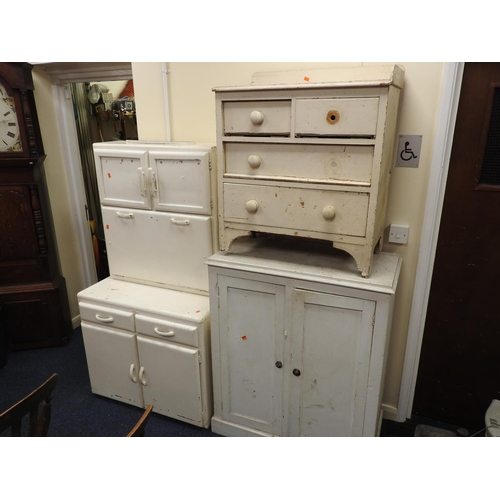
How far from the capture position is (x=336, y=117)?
1519mm

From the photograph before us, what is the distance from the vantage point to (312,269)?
177 cm

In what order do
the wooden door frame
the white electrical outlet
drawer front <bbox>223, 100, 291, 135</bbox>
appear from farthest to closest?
the white electrical outlet
the wooden door frame
drawer front <bbox>223, 100, 291, 135</bbox>

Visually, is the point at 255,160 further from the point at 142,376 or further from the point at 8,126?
the point at 8,126

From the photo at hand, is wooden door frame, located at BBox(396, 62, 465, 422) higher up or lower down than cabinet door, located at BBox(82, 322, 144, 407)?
higher up

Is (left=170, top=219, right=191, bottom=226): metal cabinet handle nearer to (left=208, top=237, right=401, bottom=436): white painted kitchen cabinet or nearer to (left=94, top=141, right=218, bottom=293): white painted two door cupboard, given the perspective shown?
(left=94, top=141, right=218, bottom=293): white painted two door cupboard

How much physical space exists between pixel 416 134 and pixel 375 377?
3.71 feet

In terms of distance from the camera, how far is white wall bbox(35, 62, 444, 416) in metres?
1.80

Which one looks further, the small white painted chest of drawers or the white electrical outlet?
the white electrical outlet

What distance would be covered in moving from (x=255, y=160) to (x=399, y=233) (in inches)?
33.3

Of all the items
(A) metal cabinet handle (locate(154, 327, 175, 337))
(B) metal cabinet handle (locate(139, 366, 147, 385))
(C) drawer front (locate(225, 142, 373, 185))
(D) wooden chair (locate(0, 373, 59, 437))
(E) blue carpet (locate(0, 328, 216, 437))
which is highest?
(C) drawer front (locate(225, 142, 373, 185))

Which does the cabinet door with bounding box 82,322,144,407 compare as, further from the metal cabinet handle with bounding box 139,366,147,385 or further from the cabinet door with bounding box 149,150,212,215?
the cabinet door with bounding box 149,150,212,215

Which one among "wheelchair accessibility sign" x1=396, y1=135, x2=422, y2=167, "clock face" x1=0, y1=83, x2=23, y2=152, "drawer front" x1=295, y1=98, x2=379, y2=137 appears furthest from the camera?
"clock face" x1=0, y1=83, x2=23, y2=152

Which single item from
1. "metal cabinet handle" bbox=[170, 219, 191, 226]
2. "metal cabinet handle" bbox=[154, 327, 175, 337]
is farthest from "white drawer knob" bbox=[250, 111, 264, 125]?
"metal cabinet handle" bbox=[154, 327, 175, 337]

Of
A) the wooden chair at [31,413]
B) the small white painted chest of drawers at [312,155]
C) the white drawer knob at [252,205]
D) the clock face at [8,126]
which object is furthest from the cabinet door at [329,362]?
the clock face at [8,126]
